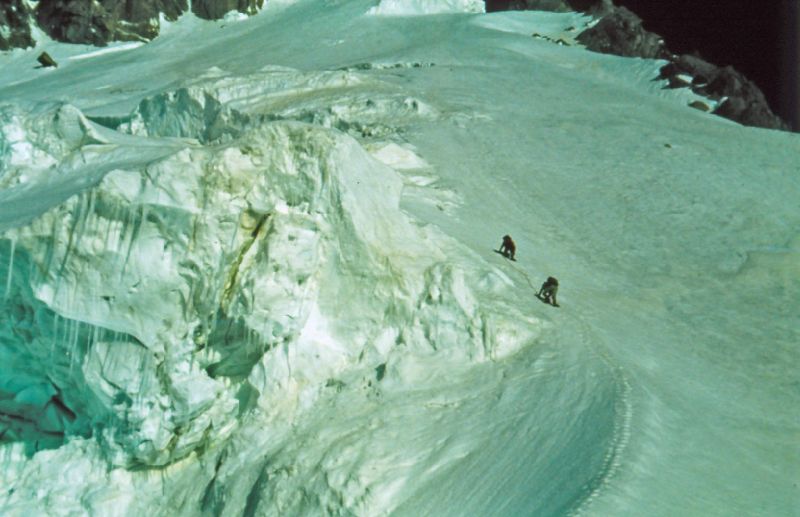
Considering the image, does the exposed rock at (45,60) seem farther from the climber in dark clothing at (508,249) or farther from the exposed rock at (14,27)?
the climber in dark clothing at (508,249)

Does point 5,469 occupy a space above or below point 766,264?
above

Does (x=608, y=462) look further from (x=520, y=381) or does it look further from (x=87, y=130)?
(x=87, y=130)

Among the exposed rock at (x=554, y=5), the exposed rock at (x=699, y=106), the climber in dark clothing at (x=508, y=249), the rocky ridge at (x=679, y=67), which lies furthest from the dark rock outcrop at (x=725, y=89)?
Answer: the climber in dark clothing at (x=508, y=249)

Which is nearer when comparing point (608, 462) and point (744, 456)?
point (608, 462)

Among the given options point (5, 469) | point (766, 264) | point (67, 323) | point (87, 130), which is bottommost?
point (766, 264)

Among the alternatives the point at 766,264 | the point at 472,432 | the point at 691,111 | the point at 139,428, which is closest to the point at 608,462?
the point at 472,432

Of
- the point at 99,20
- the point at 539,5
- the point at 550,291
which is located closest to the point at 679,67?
the point at 539,5

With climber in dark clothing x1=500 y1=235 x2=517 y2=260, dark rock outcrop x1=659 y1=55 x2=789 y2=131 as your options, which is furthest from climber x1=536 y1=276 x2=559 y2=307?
dark rock outcrop x1=659 y1=55 x2=789 y2=131
